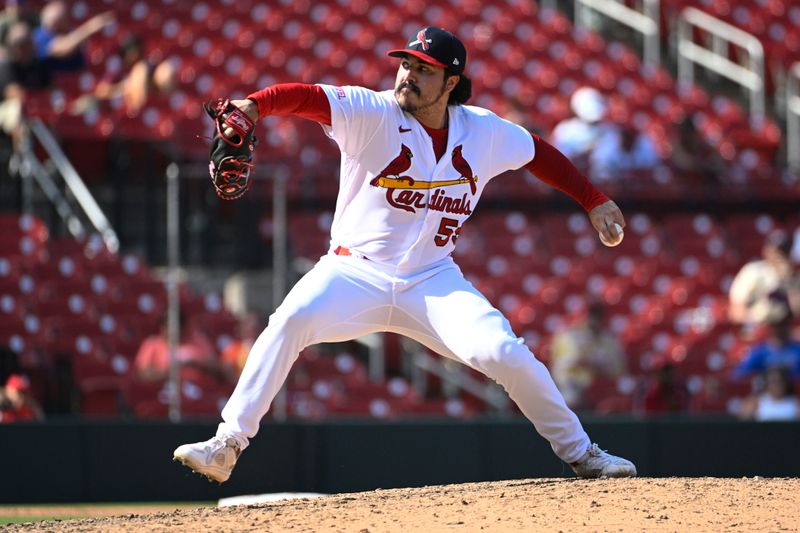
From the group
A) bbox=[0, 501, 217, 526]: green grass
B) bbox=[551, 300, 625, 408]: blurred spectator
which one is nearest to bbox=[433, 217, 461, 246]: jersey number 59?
bbox=[0, 501, 217, 526]: green grass

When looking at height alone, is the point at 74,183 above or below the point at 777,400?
above

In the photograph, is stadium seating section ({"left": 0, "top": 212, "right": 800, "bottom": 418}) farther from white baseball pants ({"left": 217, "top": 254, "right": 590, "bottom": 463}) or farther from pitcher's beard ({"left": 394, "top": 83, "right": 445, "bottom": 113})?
pitcher's beard ({"left": 394, "top": 83, "right": 445, "bottom": 113})

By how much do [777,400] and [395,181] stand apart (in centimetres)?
572

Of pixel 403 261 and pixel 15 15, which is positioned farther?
pixel 15 15

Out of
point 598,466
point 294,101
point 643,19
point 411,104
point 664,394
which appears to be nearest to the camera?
point 294,101

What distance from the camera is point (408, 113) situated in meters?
5.64

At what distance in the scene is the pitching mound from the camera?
495cm

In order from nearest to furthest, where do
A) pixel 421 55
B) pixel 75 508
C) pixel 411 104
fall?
pixel 421 55 < pixel 411 104 < pixel 75 508

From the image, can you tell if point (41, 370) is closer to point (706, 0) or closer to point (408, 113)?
point (408, 113)

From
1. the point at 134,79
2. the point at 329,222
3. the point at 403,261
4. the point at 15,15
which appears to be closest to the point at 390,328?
the point at 403,261

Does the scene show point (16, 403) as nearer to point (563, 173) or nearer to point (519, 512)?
point (563, 173)

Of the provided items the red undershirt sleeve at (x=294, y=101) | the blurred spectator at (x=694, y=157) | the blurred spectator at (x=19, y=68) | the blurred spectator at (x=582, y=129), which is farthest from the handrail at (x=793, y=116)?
the red undershirt sleeve at (x=294, y=101)

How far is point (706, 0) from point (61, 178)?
28.9ft

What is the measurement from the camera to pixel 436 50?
5527 mm
